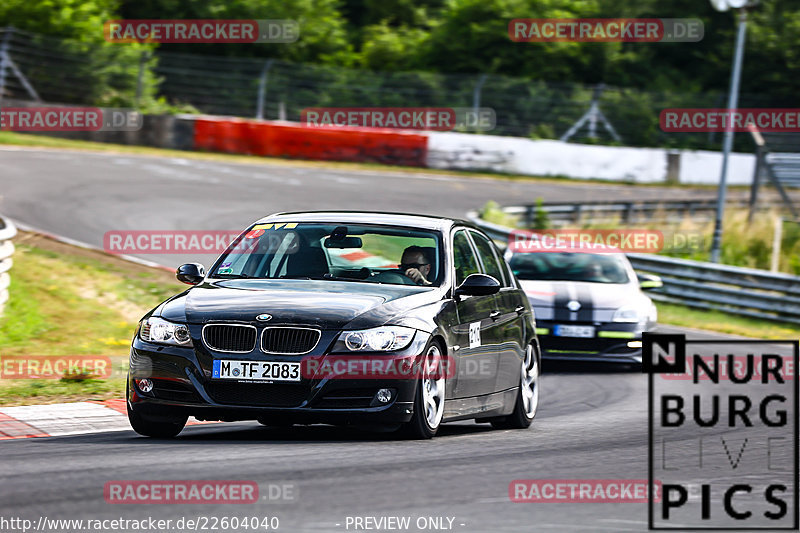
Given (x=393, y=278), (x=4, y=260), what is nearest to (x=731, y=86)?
(x=4, y=260)

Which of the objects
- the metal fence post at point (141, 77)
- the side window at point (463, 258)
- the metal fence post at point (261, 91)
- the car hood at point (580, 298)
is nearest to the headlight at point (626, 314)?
the car hood at point (580, 298)

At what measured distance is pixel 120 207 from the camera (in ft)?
79.8

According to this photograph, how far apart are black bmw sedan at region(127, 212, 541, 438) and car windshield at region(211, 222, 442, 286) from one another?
10mm

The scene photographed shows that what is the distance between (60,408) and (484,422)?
126 inches

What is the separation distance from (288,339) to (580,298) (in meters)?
7.81

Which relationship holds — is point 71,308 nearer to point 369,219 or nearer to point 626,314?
point 626,314

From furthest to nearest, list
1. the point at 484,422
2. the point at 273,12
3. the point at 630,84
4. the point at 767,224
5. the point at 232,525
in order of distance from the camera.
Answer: the point at 630,84
the point at 273,12
the point at 767,224
the point at 484,422
the point at 232,525

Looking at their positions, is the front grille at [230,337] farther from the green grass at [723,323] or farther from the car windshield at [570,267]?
the green grass at [723,323]

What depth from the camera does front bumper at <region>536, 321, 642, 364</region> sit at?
48.0 feet

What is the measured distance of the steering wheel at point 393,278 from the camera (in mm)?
8578

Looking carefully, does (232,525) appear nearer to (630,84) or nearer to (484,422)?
(484,422)

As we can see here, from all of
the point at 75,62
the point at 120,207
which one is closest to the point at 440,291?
the point at 120,207

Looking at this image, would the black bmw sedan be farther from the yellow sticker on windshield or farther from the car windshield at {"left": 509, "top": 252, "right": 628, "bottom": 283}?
the car windshield at {"left": 509, "top": 252, "right": 628, "bottom": 283}

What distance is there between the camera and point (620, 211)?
30.8m
